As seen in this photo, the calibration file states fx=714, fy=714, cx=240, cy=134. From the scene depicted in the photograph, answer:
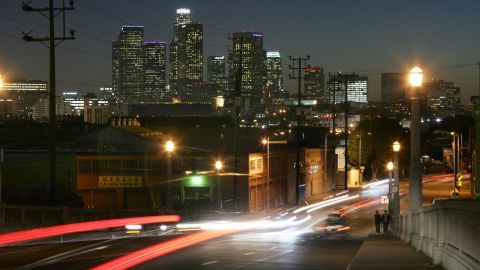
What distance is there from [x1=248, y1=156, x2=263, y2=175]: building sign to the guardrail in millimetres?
41238

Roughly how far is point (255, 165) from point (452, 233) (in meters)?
49.2

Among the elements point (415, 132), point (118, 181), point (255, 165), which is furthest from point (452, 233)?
point (255, 165)

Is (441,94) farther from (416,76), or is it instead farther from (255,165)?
(416,76)

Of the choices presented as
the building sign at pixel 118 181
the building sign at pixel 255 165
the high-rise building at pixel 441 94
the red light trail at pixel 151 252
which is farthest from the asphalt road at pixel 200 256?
the building sign at pixel 255 165

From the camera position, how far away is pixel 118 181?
56.9 metres

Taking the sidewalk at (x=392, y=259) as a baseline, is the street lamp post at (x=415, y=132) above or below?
above

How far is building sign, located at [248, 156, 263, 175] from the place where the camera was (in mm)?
61403

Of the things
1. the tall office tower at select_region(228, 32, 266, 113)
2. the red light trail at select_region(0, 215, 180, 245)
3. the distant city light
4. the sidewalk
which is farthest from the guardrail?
the tall office tower at select_region(228, 32, 266, 113)

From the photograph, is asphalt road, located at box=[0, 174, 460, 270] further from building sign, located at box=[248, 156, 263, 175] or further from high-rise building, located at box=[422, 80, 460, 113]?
building sign, located at box=[248, 156, 263, 175]

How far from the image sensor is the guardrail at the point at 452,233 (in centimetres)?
1132

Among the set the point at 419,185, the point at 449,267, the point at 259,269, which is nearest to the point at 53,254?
the point at 259,269

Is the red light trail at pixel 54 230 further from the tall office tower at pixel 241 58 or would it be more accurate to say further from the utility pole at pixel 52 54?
the tall office tower at pixel 241 58

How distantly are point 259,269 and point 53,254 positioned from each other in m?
8.58

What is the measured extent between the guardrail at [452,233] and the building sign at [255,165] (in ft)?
135
